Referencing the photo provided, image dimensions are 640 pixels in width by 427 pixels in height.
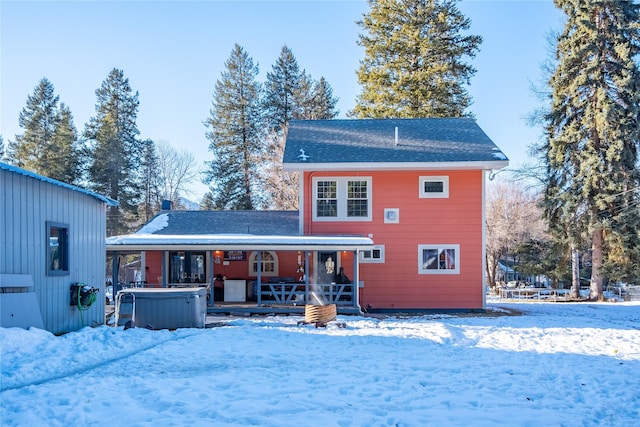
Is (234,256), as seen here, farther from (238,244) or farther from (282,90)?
(282,90)

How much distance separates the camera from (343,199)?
16.9m

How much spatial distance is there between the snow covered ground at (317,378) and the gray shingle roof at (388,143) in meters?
6.86

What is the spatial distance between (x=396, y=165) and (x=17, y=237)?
35.9ft

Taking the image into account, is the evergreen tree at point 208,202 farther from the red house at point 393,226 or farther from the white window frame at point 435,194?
the white window frame at point 435,194

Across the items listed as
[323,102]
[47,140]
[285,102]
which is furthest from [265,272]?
[47,140]

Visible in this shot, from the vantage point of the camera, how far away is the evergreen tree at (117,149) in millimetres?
33562

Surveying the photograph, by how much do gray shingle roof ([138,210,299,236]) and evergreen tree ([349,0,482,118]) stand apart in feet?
40.0

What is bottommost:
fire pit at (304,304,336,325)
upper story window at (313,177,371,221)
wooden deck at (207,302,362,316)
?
wooden deck at (207,302,362,316)

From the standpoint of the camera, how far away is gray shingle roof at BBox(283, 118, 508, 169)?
16.6 m

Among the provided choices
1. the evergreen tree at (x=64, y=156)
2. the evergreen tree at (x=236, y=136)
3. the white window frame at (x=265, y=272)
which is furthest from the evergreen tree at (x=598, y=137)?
the evergreen tree at (x=64, y=156)

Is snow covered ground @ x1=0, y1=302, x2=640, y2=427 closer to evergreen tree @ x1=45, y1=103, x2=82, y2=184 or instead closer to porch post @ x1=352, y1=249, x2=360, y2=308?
porch post @ x1=352, y1=249, x2=360, y2=308

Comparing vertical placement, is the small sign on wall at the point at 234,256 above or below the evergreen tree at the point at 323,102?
below

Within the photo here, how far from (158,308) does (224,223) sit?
757 centimetres

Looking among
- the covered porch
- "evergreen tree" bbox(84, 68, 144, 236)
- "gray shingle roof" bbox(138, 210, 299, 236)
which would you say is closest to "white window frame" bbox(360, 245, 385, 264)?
the covered porch
